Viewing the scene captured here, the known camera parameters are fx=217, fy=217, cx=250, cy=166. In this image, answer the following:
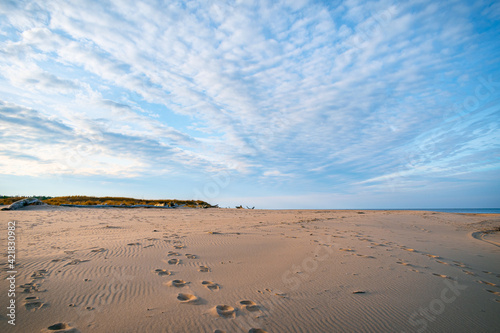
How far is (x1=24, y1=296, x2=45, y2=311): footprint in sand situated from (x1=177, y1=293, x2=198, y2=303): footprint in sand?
1871mm

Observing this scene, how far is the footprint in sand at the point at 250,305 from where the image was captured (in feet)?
10.6

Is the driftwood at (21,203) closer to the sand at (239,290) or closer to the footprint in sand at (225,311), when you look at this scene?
the sand at (239,290)

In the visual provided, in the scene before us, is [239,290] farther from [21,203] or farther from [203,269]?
[21,203]

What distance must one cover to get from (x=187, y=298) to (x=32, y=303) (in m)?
2.13

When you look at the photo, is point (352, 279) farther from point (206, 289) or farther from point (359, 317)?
point (206, 289)

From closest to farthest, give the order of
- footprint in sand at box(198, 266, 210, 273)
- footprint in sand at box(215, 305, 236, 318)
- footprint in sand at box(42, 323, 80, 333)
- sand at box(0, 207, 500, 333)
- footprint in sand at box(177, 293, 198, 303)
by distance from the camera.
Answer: footprint in sand at box(42, 323, 80, 333), sand at box(0, 207, 500, 333), footprint in sand at box(215, 305, 236, 318), footprint in sand at box(177, 293, 198, 303), footprint in sand at box(198, 266, 210, 273)

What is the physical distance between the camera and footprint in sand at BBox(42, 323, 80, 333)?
257 cm

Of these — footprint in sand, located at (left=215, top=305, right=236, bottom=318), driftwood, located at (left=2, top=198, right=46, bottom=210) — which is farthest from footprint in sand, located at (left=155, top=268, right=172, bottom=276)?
driftwood, located at (left=2, top=198, right=46, bottom=210)

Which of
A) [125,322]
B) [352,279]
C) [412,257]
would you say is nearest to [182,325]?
[125,322]

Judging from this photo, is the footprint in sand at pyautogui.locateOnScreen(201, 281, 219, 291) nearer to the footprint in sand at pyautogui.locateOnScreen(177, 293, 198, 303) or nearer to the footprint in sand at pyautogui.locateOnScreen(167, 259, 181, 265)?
the footprint in sand at pyautogui.locateOnScreen(177, 293, 198, 303)

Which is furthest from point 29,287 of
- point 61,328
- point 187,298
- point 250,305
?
point 250,305

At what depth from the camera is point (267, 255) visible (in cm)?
606

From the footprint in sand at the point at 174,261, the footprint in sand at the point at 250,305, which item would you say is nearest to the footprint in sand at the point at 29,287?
the footprint in sand at the point at 174,261

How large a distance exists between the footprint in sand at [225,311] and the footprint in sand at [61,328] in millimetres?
1684
